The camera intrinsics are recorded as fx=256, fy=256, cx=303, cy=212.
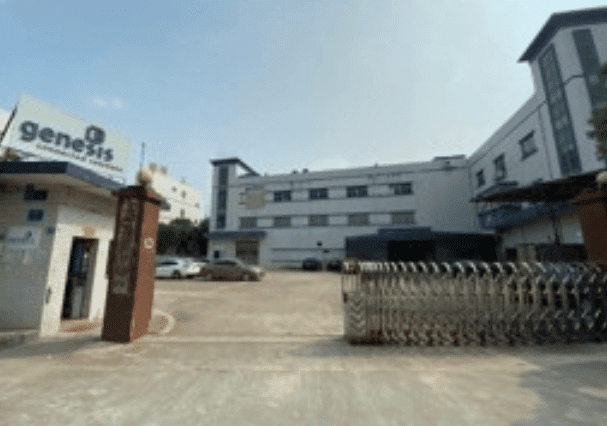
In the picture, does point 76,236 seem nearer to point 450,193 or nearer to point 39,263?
point 39,263

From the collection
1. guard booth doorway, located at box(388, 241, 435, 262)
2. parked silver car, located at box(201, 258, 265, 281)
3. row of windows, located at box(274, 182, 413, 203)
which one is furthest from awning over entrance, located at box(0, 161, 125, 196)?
row of windows, located at box(274, 182, 413, 203)

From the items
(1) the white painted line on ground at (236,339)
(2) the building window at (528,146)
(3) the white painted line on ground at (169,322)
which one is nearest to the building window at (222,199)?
(3) the white painted line on ground at (169,322)

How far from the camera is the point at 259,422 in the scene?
2658mm

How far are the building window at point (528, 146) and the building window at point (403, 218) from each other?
469 inches

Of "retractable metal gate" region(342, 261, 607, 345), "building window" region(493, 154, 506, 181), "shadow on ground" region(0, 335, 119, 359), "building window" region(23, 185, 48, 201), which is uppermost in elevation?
"building window" region(493, 154, 506, 181)

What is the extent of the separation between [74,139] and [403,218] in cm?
3019

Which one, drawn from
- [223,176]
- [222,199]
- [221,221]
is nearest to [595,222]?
[221,221]

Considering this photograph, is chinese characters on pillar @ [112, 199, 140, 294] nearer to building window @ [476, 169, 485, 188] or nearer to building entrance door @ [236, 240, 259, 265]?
building entrance door @ [236, 240, 259, 265]

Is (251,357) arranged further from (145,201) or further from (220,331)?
(145,201)

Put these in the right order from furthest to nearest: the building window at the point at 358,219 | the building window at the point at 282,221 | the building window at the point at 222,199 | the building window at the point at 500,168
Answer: the building window at the point at 222,199
the building window at the point at 282,221
the building window at the point at 358,219
the building window at the point at 500,168

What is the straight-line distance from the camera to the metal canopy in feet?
34.4

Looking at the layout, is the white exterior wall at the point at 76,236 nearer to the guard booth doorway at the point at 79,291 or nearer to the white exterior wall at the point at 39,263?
the white exterior wall at the point at 39,263

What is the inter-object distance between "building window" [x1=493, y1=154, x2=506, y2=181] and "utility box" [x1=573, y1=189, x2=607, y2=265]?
2097 centimetres

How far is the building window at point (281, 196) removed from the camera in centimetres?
3531
